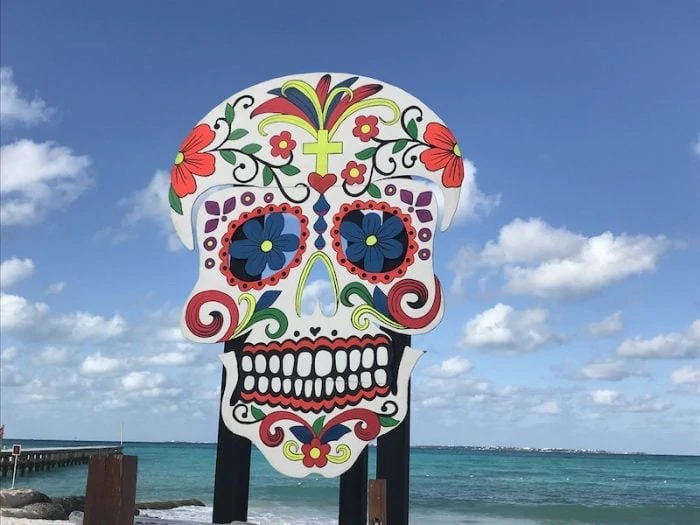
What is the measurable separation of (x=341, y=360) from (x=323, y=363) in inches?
6.5

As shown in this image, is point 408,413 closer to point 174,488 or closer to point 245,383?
point 245,383

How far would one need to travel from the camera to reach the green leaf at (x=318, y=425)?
6.47m

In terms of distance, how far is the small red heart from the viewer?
7.16 metres

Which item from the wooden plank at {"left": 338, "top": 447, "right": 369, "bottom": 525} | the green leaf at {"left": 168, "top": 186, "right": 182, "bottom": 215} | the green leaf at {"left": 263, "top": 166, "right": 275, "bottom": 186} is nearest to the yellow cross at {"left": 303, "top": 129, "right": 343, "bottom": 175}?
the green leaf at {"left": 263, "top": 166, "right": 275, "bottom": 186}

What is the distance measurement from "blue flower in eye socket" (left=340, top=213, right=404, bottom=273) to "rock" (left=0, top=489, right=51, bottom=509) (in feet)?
20.5

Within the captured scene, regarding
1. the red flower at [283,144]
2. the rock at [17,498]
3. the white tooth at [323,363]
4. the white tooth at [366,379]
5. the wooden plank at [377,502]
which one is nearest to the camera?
the wooden plank at [377,502]

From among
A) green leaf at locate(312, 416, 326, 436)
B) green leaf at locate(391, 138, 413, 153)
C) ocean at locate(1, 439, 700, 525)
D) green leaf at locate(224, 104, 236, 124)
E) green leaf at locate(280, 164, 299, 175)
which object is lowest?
ocean at locate(1, 439, 700, 525)

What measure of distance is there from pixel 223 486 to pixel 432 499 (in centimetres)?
2202

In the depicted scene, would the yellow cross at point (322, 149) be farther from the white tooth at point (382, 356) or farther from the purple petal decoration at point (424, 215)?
the white tooth at point (382, 356)

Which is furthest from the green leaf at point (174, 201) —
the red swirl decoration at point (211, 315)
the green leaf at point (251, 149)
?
the red swirl decoration at point (211, 315)

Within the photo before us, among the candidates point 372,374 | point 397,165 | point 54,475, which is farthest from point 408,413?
point 54,475

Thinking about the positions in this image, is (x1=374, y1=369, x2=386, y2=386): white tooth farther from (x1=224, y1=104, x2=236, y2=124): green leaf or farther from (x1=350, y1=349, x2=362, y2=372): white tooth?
(x1=224, y1=104, x2=236, y2=124): green leaf

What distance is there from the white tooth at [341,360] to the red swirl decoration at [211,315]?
1035 mm

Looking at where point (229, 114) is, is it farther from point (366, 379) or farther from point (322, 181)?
point (366, 379)
